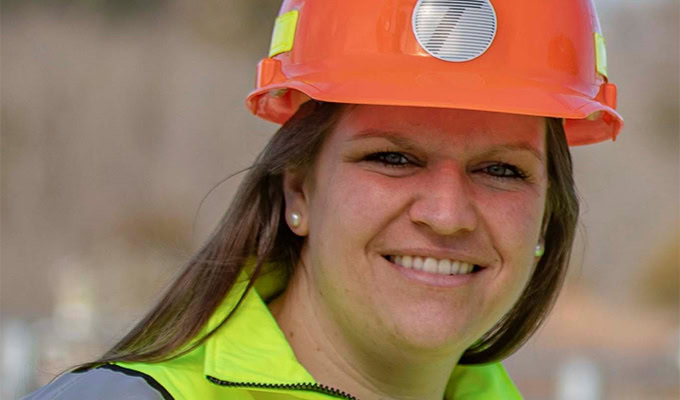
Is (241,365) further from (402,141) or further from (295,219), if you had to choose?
(402,141)

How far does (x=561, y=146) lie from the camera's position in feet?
9.14

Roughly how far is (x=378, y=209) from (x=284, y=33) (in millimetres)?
626

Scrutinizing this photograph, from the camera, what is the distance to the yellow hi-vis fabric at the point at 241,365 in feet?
7.75

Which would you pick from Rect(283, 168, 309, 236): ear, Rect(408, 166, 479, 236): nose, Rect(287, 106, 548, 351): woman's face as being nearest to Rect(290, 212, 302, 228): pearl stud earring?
Rect(283, 168, 309, 236): ear

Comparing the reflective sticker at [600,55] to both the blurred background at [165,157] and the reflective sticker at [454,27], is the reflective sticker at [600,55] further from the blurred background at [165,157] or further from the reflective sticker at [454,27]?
the blurred background at [165,157]

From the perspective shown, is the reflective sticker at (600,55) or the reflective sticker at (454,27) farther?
the reflective sticker at (600,55)

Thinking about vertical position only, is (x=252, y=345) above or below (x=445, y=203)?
below

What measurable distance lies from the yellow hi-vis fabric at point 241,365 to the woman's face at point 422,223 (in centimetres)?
17

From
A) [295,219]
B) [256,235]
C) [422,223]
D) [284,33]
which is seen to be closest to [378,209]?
[422,223]

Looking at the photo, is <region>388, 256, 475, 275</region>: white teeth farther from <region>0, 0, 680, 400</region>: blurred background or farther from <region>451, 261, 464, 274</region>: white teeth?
<region>0, 0, 680, 400</region>: blurred background

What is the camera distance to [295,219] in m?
2.71

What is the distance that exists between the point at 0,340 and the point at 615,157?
57.3ft

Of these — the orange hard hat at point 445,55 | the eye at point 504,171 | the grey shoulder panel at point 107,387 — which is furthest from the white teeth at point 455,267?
the grey shoulder panel at point 107,387

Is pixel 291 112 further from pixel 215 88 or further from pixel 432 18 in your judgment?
pixel 215 88
